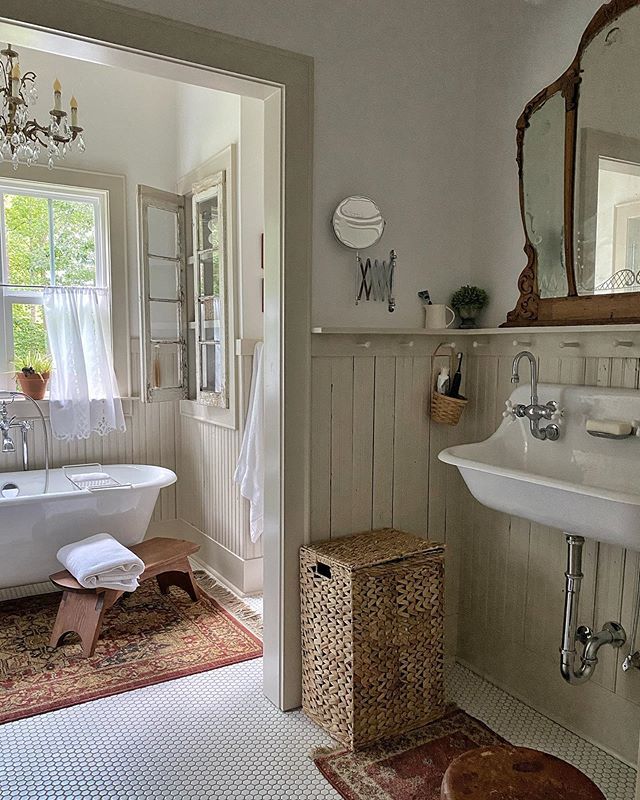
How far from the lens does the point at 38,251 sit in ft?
12.9

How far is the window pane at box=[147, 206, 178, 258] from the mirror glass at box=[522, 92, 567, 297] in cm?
226

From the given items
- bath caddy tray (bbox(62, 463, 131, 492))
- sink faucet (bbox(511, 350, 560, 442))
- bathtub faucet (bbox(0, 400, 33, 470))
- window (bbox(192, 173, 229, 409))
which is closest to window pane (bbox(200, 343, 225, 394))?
window (bbox(192, 173, 229, 409))

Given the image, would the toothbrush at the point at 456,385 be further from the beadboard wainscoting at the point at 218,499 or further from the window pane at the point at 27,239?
the window pane at the point at 27,239

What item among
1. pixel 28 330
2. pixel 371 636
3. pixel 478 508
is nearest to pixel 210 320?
pixel 28 330

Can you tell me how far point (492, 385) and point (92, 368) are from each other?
95.4 inches

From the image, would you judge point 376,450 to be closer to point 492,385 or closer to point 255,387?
point 492,385

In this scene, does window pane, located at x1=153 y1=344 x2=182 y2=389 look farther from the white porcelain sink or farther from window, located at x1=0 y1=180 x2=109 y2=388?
the white porcelain sink

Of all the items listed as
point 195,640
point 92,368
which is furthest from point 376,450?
point 92,368

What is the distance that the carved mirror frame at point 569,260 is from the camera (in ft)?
7.06

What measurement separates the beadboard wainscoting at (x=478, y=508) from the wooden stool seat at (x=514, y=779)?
78cm

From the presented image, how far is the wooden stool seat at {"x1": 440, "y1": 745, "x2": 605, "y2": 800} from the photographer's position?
1.46 metres

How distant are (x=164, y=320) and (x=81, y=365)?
1.79 ft

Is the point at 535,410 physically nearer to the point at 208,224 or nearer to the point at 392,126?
the point at 392,126

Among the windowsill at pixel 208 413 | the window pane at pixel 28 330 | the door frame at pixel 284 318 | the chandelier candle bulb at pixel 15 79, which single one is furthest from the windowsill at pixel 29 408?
the door frame at pixel 284 318
